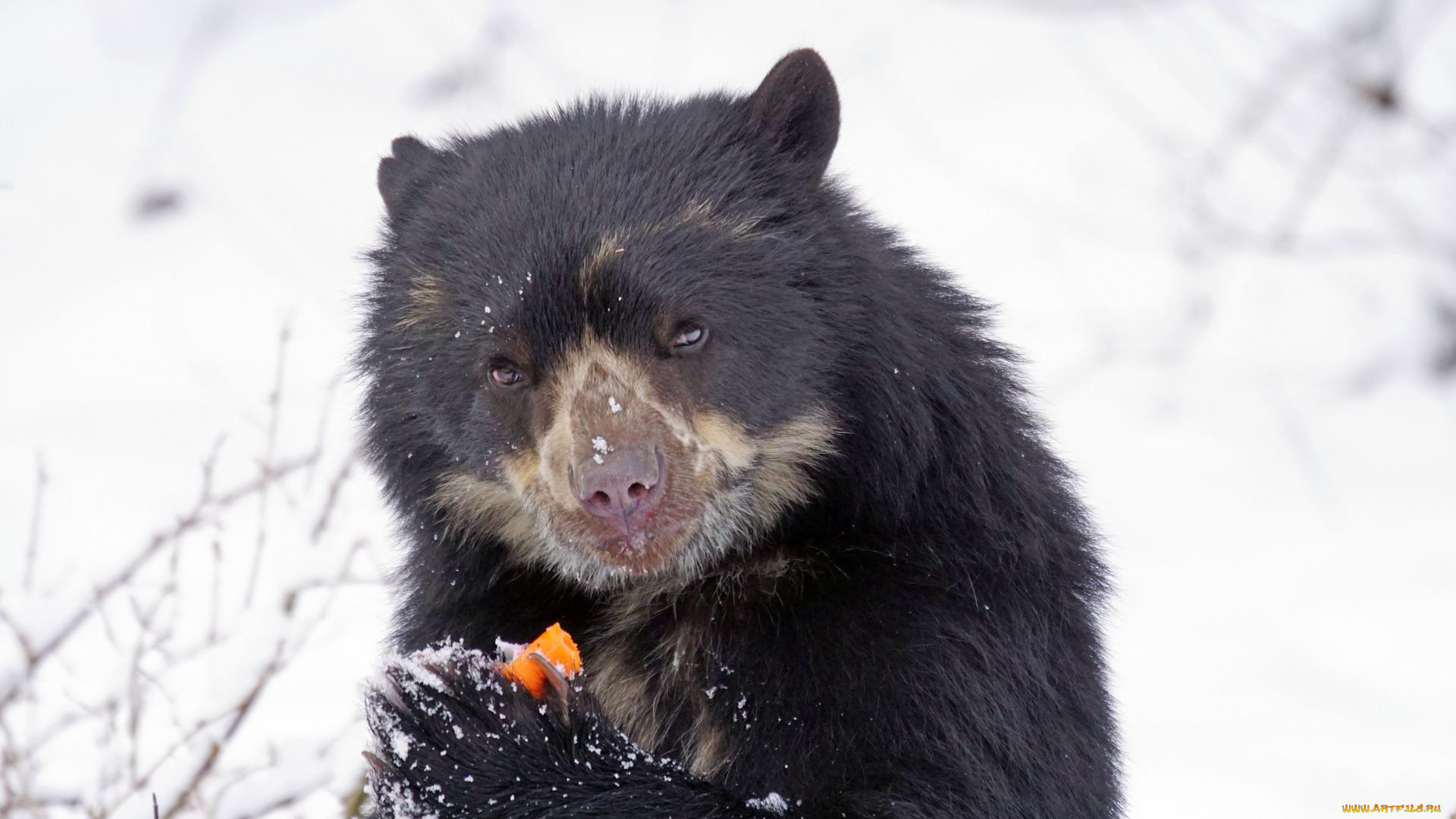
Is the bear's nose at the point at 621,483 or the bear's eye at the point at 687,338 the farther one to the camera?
the bear's eye at the point at 687,338

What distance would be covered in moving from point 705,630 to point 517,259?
0.96 metres

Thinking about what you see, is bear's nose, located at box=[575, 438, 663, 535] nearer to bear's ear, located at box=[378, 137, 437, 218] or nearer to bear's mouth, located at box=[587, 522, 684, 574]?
bear's mouth, located at box=[587, 522, 684, 574]

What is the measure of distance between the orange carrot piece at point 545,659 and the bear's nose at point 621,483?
0.36 meters

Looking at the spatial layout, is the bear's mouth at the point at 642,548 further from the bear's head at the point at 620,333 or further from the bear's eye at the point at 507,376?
the bear's eye at the point at 507,376

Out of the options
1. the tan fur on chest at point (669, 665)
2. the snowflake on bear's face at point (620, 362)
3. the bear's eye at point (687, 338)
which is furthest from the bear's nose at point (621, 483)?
the tan fur on chest at point (669, 665)

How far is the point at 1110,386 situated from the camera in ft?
35.6

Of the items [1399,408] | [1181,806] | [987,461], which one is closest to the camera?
[987,461]

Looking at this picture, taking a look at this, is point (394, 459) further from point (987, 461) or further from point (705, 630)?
point (987, 461)

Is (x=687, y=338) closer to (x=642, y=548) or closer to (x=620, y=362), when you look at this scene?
(x=620, y=362)

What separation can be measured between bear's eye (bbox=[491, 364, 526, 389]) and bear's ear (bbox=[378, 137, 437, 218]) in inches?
25.6

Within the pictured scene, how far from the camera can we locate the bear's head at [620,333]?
3.61 meters

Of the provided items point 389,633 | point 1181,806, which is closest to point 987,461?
point 389,633

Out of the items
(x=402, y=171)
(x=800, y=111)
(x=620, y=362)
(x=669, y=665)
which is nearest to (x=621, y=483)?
(x=620, y=362)

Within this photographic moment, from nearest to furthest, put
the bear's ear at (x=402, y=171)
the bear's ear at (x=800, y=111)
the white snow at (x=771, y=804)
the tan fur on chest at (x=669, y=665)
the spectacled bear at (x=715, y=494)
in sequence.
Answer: the white snow at (x=771, y=804), the spectacled bear at (x=715, y=494), the tan fur on chest at (x=669, y=665), the bear's ear at (x=800, y=111), the bear's ear at (x=402, y=171)
